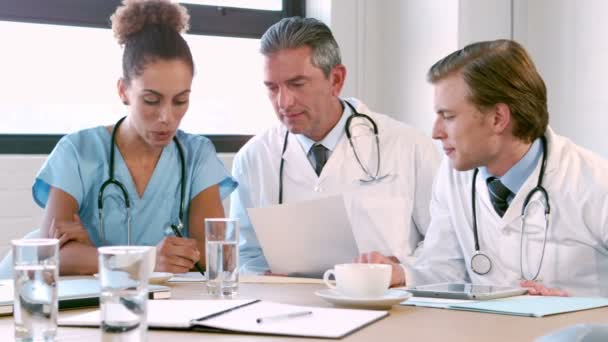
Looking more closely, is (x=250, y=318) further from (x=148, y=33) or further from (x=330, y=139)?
(x=330, y=139)

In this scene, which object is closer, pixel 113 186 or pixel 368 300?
pixel 368 300

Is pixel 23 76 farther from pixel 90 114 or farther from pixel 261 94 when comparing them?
pixel 261 94

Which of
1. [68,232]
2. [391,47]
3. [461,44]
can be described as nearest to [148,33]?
[68,232]

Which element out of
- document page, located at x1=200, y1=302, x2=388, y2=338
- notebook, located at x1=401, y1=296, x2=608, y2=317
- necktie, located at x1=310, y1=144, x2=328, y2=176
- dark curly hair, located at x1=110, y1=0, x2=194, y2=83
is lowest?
notebook, located at x1=401, y1=296, x2=608, y2=317

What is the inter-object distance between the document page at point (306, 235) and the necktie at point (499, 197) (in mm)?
344

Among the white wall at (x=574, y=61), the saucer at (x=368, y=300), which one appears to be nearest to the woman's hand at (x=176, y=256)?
the saucer at (x=368, y=300)

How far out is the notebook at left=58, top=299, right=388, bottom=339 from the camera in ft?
3.99

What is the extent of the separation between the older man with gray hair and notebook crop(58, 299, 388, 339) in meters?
1.13

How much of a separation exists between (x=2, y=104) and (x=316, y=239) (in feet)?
5.66

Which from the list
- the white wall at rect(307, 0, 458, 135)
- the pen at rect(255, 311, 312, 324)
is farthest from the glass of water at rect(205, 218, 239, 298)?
the white wall at rect(307, 0, 458, 135)

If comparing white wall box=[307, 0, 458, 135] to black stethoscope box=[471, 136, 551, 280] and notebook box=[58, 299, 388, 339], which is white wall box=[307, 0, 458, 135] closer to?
black stethoscope box=[471, 136, 551, 280]

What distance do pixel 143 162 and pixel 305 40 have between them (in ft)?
2.00

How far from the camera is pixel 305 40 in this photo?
2.56 m

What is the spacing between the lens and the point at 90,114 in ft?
11.2
